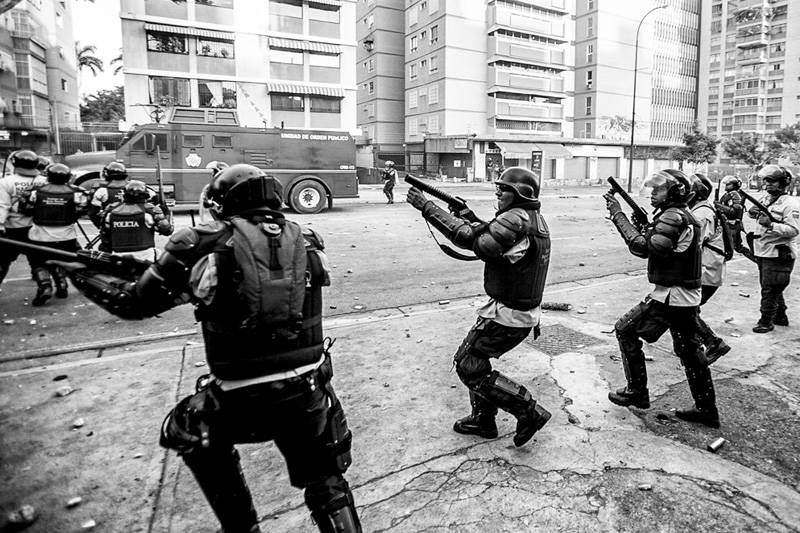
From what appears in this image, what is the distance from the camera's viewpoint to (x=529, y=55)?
4922cm

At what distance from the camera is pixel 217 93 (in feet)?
104

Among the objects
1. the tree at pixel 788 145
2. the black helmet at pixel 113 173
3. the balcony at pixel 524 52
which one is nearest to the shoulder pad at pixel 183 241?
the black helmet at pixel 113 173

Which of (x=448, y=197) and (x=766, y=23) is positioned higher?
(x=766, y=23)

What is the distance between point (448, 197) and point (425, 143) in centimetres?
4426

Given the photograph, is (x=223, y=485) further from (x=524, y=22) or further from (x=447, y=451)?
(x=524, y=22)

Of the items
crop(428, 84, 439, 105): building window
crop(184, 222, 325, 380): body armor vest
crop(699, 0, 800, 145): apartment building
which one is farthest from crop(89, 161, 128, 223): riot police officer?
crop(699, 0, 800, 145): apartment building

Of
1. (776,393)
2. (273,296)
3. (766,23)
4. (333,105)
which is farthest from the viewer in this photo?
(766,23)

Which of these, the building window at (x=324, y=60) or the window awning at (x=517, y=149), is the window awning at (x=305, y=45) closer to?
the building window at (x=324, y=60)

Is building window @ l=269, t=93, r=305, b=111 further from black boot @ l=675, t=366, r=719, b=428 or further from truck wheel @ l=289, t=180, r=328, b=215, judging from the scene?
black boot @ l=675, t=366, r=719, b=428

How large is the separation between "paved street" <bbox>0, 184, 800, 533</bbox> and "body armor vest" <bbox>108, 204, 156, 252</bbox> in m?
0.88

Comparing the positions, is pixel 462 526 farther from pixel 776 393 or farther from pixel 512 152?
pixel 512 152

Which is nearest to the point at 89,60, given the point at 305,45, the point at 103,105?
the point at 103,105

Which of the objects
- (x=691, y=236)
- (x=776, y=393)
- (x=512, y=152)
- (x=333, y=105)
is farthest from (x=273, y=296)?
(x=512, y=152)

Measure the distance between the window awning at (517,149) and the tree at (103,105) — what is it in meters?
34.5
